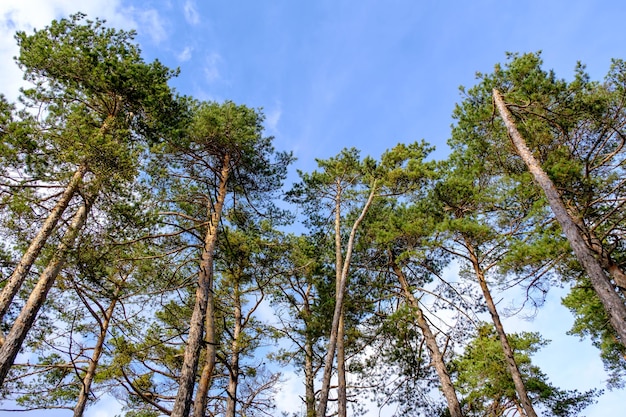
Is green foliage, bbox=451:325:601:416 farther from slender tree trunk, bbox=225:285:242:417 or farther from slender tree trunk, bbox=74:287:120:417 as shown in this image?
slender tree trunk, bbox=74:287:120:417

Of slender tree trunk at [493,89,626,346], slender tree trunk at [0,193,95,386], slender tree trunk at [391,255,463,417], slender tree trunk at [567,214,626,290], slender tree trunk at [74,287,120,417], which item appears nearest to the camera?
slender tree trunk at [493,89,626,346]

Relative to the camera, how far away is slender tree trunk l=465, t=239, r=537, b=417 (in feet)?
28.1

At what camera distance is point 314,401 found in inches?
442

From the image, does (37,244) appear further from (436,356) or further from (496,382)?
(496,382)

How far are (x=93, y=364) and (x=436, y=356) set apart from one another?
1024 centimetres

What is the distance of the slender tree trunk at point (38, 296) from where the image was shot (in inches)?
247

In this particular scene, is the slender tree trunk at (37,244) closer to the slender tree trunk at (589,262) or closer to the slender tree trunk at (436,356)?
the slender tree trunk at (436,356)

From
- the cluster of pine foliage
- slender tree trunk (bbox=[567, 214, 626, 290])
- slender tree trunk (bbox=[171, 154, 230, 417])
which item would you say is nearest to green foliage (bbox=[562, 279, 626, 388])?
the cluster of pine foliage

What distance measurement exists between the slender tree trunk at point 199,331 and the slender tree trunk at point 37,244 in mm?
3058

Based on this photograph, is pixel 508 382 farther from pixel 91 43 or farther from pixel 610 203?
pixel 91 43

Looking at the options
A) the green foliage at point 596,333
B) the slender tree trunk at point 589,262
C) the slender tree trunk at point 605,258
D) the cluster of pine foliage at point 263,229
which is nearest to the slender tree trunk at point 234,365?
the cluster of pine foliage at point 263,229

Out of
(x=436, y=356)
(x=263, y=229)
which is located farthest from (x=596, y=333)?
(x=263, y=229)

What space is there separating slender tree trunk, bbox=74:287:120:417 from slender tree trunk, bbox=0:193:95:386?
2802 mm

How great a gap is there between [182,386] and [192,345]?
79 centimetres
